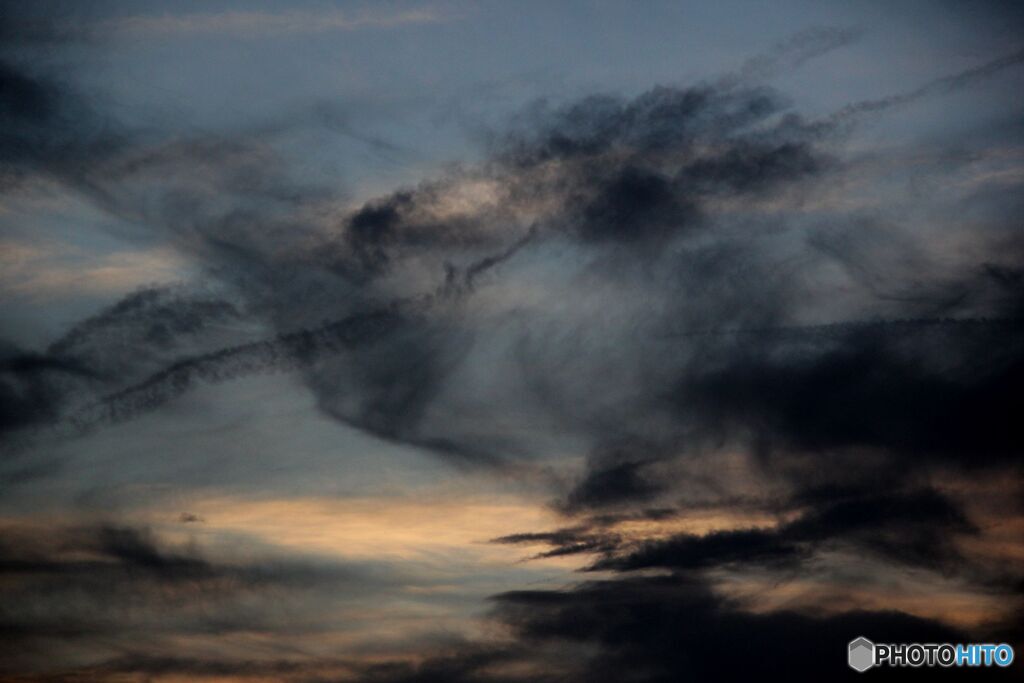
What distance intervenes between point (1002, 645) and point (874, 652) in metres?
10.9

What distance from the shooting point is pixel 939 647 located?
12875 centimetres

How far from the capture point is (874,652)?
427 ft

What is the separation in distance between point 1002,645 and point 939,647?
17.3ft

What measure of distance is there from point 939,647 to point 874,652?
561cm

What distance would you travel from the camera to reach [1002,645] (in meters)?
127
